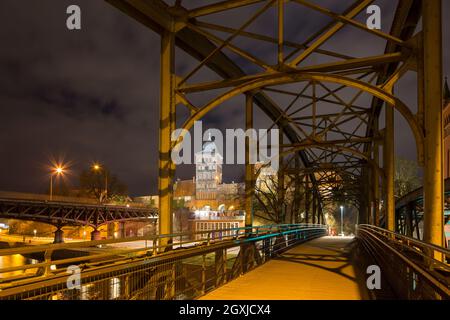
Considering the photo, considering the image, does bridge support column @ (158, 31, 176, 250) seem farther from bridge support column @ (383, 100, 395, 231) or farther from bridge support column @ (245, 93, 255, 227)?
bridge support column @ (383, 100, 395, 231)

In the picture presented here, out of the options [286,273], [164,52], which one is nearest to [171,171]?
[164,52]

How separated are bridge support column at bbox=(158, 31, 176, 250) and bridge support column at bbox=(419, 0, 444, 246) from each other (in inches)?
251

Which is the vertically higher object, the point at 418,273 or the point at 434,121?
the point at 434,121

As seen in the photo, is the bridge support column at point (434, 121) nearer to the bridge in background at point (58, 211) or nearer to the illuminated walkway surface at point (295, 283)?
the illuminated walkway surface at point (295, 283)

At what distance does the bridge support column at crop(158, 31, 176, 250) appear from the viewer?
9820 mm

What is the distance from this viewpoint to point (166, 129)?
32.8 ft

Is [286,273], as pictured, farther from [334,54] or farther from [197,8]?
[197,8]

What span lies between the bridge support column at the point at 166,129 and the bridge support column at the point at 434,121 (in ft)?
20.9

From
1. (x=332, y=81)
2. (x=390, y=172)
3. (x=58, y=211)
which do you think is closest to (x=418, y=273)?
(x=332, y=81)

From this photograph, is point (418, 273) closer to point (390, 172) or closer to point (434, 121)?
point (434, 121)

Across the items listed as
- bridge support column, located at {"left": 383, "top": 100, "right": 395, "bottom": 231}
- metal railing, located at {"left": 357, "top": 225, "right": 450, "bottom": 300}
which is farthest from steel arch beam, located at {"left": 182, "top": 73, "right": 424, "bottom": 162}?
bridge support column, located at {"left": 383, "top": 100, "right": 395, "bottom": 231}

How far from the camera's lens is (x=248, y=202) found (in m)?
14.6

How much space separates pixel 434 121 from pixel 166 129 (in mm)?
6641

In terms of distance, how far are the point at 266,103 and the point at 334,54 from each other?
839 cm
